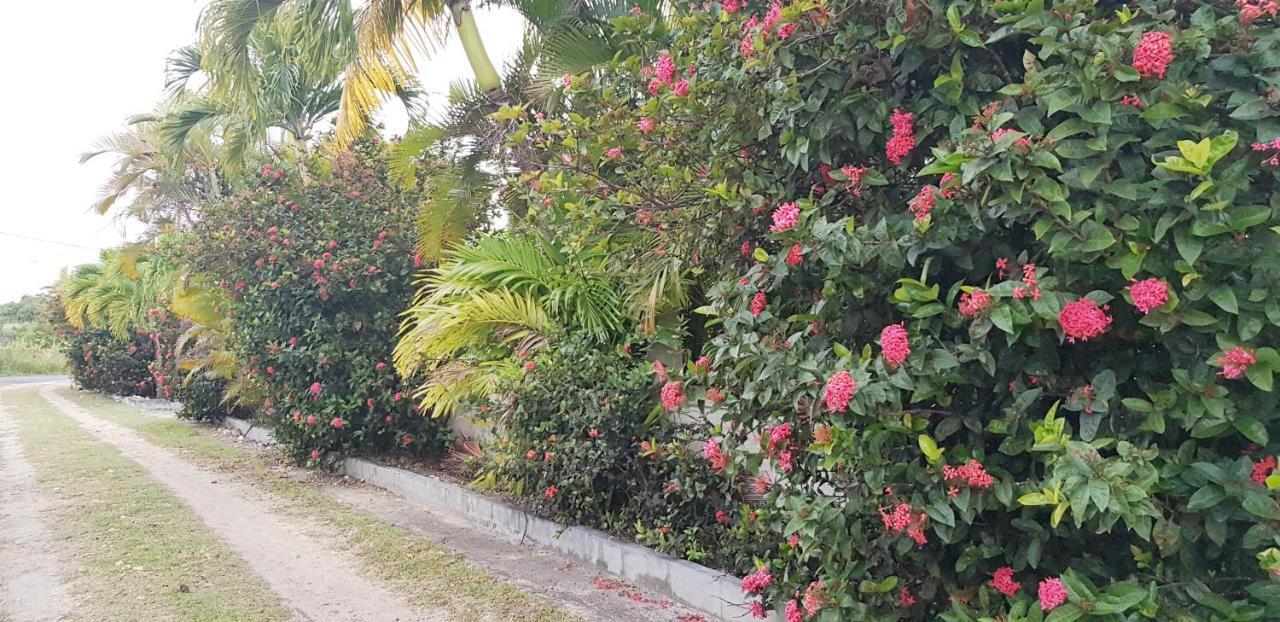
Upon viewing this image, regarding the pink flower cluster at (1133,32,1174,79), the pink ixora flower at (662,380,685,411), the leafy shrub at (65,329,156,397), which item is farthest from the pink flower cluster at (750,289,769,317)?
the leafy shrub at (65,329,156,397)

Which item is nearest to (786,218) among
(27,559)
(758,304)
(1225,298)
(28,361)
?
(758,304)

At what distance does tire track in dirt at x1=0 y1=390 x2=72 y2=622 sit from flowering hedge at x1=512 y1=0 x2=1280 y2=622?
12.8 ft

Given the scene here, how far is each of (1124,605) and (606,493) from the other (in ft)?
11.5

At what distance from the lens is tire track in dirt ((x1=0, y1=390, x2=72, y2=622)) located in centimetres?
457

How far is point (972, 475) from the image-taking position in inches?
88.6

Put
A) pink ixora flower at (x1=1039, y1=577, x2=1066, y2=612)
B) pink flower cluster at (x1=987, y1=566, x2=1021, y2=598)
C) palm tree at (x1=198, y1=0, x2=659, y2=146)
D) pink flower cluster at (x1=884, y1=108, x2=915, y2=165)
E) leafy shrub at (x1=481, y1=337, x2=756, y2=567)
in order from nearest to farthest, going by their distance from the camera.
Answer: pink ixora flower at (x1=1039, y1=577, x2=1066, y2=612)
pink flower cluster at (x1=987, y1=566, x2=1021, y2=598)
pink flower cluster at (x1=884, y1=108, x2=915, y2=165)
leafy shrub at (x1=481, y1=337, x2=756, y2=567)
palm tree at (x1=198, y1=0, x2=659, y2=146)

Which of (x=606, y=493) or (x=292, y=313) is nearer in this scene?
(x=606, y=493)

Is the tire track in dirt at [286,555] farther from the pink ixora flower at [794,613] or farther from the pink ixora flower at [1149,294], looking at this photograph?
the pink ixora flower at [1149,294]

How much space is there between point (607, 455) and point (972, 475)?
299 centimetres

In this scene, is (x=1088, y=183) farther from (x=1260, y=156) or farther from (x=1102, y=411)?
(x=1102, y=411)

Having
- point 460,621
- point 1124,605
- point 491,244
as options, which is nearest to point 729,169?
point 1124,605

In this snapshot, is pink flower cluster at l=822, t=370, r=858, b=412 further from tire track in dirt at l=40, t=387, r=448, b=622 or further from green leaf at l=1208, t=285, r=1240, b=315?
tire track in dirt at l=40, t=387, r=448, b=622

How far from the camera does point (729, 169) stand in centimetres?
299

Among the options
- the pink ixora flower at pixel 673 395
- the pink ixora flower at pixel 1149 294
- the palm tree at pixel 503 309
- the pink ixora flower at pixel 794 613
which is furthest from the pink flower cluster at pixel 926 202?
the palm tree at pixel 503 309
